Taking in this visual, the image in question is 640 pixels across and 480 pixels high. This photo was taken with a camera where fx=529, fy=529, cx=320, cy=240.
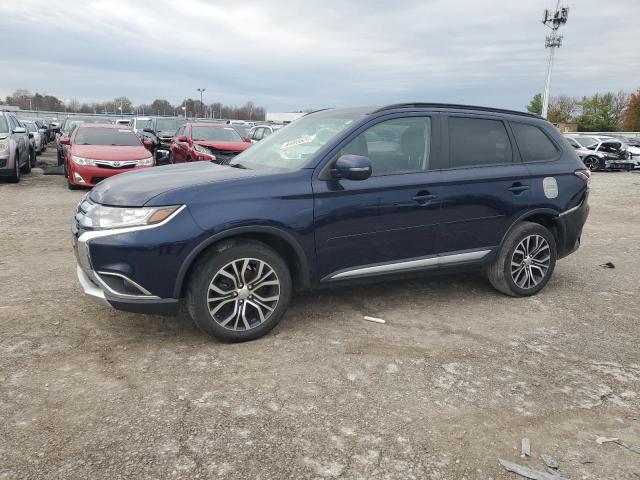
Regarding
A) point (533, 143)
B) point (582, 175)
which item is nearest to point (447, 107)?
point (533, 143)

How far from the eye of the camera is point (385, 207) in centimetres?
425

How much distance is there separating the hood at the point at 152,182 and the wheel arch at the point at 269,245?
42 centimetres

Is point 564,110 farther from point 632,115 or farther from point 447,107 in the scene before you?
point 447,107

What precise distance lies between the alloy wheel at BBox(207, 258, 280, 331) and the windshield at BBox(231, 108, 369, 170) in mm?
870

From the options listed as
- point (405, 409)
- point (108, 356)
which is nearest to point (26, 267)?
point (108, 356)

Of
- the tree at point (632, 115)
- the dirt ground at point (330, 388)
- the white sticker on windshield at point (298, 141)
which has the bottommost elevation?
the dirt ground at point (330, 388)

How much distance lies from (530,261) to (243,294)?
2.92 metres

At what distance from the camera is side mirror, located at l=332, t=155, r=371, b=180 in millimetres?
3926

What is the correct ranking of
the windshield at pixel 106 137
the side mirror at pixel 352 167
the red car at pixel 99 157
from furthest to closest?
1. the windshield at pixel 106 137
2. the red car at pixel 99 157
3. the side mirror at pixel 352 167

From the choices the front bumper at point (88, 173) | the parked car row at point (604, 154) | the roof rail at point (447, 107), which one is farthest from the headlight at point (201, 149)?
the parked car row at point (604, 154)

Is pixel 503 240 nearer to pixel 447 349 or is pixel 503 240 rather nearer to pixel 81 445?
pixel 447 349

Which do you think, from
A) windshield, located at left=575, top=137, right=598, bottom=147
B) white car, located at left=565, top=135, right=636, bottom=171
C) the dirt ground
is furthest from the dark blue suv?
windshield, located at left=575, top=137, right=598, bottom=147

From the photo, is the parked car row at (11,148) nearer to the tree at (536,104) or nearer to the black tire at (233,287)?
the black tire at (233,287)

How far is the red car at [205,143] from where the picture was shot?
41.5 feet
